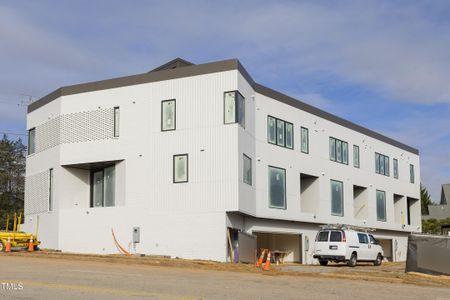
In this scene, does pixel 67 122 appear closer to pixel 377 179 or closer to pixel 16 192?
pixel 377 179

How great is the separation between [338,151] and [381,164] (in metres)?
8.36

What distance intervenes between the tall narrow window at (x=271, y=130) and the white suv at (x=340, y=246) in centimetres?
754

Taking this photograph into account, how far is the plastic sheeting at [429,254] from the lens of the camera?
2583 centimetres

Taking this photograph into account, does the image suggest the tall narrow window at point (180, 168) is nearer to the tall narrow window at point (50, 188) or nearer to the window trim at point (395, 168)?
the tall narrow window at point (50, 188)

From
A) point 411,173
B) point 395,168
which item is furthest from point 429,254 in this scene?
point 411,173

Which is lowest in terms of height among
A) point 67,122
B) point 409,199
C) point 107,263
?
point 107,263

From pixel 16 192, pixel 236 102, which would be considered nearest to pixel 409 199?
pixel 236 102

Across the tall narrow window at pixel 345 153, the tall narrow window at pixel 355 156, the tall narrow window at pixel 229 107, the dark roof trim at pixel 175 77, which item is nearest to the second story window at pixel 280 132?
the dark roof trim at pixel 175 77

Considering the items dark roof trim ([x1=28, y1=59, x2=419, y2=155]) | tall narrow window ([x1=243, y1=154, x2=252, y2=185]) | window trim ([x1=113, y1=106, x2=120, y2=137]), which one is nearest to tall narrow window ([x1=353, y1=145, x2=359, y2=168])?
dark roof trim ([x1=28, y1=59, x2=419, y2=155])

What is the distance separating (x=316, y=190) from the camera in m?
43.7

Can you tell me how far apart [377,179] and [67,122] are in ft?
87.2

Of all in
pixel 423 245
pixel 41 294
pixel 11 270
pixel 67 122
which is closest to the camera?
pixel 41 294

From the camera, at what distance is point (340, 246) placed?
1297 inches

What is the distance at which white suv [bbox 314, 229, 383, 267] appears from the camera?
33.0 metres
